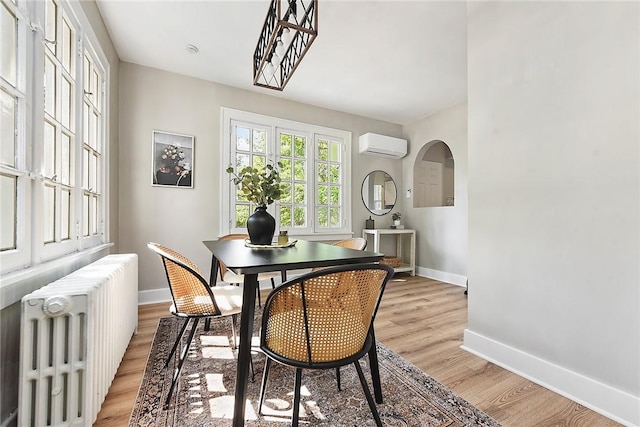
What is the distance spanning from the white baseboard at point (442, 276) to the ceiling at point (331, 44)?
2.51m

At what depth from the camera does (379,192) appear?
183 inches

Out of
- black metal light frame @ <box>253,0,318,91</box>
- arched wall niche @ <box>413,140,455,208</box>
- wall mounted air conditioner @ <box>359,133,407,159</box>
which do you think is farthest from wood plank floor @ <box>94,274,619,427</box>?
wall mounted air conditioner @ <box>359,133,407,159</box>

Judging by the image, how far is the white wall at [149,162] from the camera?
9.70 feet

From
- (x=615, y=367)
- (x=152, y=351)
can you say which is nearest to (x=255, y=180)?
(x=152, y=351)

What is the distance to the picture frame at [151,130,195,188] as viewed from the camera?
3.07m

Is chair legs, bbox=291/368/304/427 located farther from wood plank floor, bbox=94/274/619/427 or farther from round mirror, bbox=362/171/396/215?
round mirror, bbox=362/171/396/215

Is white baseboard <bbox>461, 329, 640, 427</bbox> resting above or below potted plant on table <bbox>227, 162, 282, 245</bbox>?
below

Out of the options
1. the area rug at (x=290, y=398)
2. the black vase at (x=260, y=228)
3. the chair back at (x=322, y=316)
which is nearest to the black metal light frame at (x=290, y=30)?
the black vase at (x=260, y=228)

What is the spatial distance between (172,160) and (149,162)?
0.23m

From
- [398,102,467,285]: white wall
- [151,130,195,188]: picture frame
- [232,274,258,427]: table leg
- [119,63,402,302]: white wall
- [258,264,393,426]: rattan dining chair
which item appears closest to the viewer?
[258,264,393,426]: rattan dining chair

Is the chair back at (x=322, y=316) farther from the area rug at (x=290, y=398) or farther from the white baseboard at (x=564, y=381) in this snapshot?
the white baseboard at (x=564, y=381)

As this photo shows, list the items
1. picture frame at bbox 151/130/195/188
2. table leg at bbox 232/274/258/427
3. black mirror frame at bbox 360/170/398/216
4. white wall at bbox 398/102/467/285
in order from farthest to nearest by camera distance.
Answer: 1. black mirror frame at bbox 360/170/398/216
2. white wall at bbox 398/102/467/285
3. picture frame at bbox 151/130/195/188
4. table leg at bbox 232/274/258/427

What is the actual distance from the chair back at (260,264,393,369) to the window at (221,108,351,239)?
8.14 ft

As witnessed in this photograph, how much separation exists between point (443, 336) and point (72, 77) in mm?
3243
